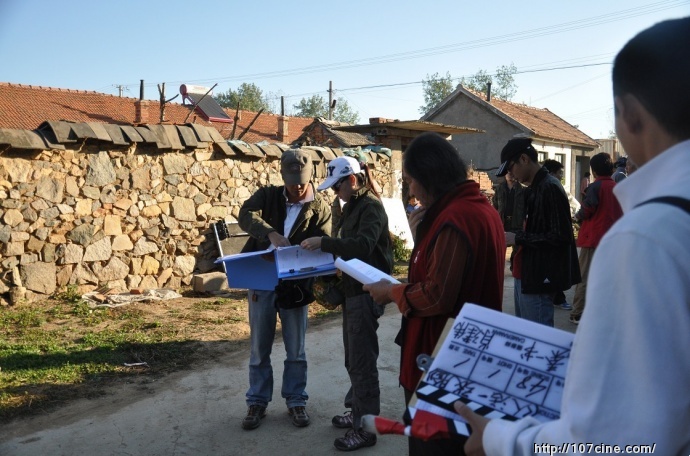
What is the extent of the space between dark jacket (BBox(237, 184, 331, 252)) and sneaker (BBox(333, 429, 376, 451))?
1.41 m

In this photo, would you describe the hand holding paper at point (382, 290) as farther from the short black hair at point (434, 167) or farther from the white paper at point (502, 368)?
the white paper at point (502, 368)

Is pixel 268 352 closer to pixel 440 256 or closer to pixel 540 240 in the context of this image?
pixel 540 240

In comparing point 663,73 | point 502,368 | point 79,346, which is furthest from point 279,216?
point 663,73

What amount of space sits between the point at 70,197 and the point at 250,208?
175 inches

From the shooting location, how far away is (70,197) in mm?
7910

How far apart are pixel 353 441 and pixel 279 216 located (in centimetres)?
170

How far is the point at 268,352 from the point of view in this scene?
14.5 feet

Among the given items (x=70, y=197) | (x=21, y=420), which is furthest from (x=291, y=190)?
(x=70, y=197)

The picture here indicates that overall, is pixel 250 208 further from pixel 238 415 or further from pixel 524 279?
pixel 524 279

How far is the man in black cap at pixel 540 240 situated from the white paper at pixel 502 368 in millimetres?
2679

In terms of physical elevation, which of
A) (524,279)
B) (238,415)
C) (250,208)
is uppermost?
(250,208)

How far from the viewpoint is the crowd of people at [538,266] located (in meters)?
1.03

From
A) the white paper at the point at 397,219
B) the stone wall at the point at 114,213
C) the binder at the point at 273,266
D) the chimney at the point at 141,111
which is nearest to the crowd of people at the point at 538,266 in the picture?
the binder at the point at 273,266

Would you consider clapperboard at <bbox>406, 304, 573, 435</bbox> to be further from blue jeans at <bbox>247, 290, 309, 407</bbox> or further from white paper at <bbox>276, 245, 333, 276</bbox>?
blue jeans at <bbox>247, 290, 309, 407</bbox>
